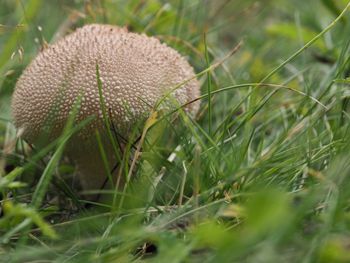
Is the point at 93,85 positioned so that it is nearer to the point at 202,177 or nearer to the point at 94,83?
the point at 94,83

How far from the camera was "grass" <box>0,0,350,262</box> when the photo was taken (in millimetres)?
1056

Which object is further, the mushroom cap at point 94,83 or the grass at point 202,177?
the mushroom cap at point 94,83

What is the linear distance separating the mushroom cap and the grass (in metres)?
0.06

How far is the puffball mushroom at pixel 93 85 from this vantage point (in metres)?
1.56

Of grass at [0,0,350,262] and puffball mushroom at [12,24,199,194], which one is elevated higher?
puffball mushroom at [12,24,199,194]

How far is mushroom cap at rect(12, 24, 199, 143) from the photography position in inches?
61.5

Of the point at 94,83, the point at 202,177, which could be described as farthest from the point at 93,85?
the point at 202,177

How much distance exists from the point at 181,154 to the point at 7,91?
2.81ft

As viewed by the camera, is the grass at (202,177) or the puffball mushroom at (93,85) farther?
the puffball mushroom at (93,85)

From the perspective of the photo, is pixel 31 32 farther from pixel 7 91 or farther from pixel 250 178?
pixel 250 178

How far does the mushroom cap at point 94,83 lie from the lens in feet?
5.12

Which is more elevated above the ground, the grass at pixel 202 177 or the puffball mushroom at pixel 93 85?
the puffball mushroom at pixel 93 85

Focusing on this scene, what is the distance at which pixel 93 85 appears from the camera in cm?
156

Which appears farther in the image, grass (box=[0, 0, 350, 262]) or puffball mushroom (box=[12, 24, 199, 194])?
puffball mushroom (box=[12, 24, 199, 194])
